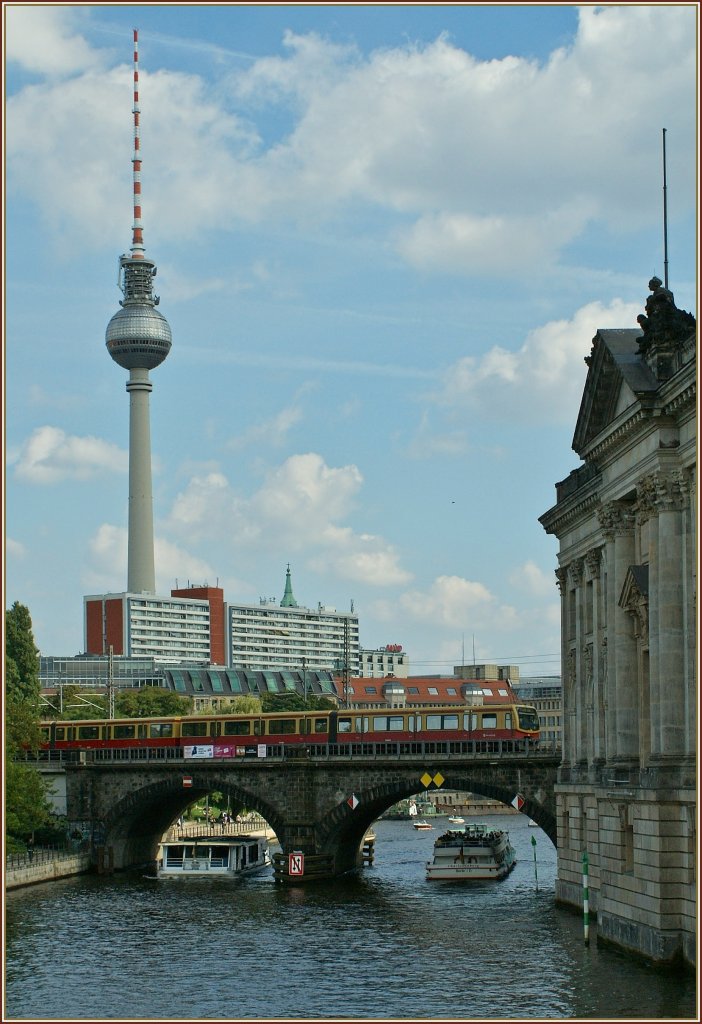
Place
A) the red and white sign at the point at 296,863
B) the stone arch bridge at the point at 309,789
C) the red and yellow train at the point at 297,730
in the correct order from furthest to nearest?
the red and yellow train at the point at 297,730, the red and white sign at the point at 296,863, the stone arch bridge at the point at 309,789

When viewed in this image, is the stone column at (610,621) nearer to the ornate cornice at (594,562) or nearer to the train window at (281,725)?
the ornate cornice at (594,562)

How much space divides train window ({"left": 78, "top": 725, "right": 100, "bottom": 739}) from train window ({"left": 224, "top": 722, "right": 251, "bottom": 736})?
1511cm

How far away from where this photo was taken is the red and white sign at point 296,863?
12312 cm

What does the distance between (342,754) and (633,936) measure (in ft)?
197

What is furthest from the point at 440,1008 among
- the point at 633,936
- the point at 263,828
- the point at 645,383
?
the point at 263,828

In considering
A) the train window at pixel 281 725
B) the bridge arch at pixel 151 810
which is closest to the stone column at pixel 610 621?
the bridge arch at pixel 151 810

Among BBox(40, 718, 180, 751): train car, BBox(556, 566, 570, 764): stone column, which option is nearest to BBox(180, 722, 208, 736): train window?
BBox(40, 718, 180, 751): train car

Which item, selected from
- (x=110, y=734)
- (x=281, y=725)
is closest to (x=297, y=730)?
(x=281, y=725)

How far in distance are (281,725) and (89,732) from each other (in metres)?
20.7

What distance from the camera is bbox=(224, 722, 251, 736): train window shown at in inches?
5285

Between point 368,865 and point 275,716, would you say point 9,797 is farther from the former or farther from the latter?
point 368,865

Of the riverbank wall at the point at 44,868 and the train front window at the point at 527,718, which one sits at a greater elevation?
the train front window at the point at 527,718

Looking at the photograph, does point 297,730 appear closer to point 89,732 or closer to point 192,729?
point 192,729

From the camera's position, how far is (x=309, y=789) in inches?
4968
